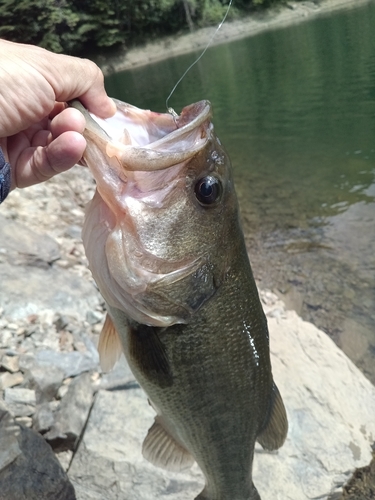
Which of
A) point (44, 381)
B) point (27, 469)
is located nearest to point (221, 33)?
point (44, 381)

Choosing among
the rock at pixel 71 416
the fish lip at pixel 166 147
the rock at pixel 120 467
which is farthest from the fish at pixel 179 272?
the rock at pixel 71 416

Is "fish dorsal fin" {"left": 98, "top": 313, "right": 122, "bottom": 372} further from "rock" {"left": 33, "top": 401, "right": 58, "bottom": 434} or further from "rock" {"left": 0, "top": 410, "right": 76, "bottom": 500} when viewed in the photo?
"rock" {"left": 33, "top": 401, "right": 58, "bottom": 434}

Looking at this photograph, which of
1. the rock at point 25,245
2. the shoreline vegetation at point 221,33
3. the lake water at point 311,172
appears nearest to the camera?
the rock at point 25,245

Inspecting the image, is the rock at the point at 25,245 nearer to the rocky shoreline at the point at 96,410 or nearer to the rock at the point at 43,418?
the rocky shoreline at the point at 96,410

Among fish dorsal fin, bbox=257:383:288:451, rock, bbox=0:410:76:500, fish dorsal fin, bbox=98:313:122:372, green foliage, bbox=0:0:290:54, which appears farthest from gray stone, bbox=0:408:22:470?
green foliage, bbox=0:0:290:54

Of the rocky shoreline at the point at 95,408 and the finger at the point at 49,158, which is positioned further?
the rocky shoreline at the point at 95,408

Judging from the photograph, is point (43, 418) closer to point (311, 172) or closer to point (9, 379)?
point (9, 379)

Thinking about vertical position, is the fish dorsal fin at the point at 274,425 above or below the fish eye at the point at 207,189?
below
